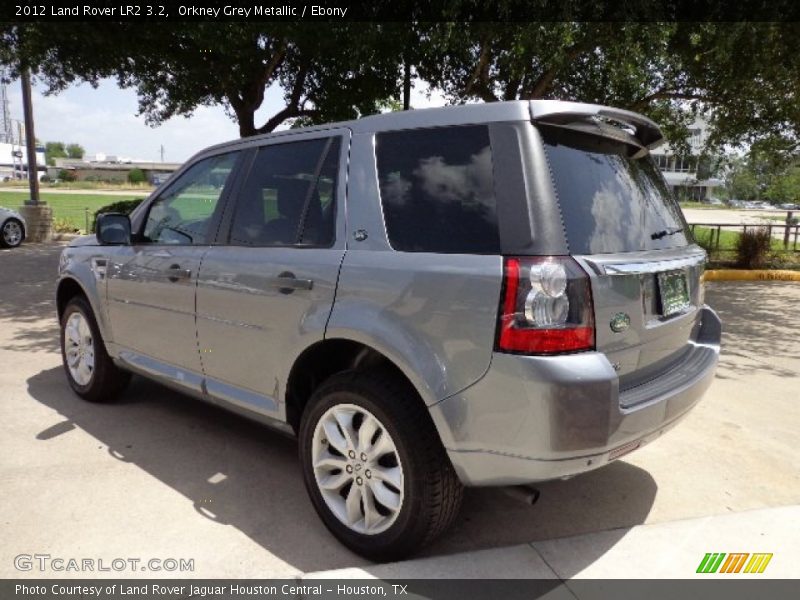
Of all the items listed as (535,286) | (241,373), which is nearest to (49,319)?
(241,373)

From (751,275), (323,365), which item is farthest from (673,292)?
(751,275)

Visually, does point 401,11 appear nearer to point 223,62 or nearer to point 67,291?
point 223,62

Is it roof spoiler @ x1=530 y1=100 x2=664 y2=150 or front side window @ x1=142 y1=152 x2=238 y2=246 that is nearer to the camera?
roof spoiler @ x1=530 y1=100 x2=664 y2=150

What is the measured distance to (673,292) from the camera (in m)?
2.74

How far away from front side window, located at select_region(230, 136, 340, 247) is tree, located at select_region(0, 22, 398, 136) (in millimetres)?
5464

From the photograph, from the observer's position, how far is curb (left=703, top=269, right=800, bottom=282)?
12.3 meters

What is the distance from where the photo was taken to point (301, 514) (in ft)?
10.1

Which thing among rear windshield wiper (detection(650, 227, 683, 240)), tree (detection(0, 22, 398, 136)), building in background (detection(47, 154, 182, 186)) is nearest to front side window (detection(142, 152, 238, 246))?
rear windshield wiper (detection(650, 227, 683, 240))

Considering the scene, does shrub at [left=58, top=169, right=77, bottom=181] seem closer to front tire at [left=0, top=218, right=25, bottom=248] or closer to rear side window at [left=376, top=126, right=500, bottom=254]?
front tire at [left=0, top=218, right=25, bottom=248]

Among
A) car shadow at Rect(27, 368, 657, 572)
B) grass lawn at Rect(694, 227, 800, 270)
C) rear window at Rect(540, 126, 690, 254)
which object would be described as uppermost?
rear window at Rect(540, 126, 690, 254)

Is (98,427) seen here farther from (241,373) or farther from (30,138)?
(30,138)

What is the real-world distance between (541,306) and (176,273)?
7.43ft

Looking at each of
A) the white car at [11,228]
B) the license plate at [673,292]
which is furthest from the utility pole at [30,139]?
the license plate at [673,292]

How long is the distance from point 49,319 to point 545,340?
271 inches
